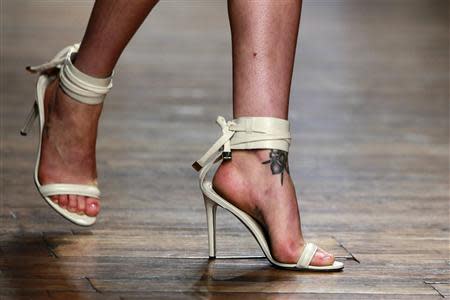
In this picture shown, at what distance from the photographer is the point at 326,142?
2.62 metres

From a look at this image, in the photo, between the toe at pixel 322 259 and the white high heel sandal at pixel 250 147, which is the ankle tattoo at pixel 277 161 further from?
the toe at pixel 322 259

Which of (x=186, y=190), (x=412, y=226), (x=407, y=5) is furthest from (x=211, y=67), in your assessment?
(x=407, y=5)

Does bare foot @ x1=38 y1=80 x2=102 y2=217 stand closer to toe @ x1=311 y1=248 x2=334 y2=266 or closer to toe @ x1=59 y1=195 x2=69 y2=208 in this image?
toe @ x1=59 y1=195 x2=69 y2=208

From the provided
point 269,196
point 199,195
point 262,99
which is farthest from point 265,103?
point 199,195

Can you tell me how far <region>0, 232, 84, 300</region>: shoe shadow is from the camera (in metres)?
1.35

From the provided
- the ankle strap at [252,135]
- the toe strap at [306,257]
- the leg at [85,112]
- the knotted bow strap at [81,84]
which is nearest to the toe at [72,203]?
the leg at [85,112]

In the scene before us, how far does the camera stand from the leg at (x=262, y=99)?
153cm

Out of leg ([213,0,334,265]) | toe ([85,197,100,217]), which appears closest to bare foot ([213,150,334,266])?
leg ([213,0,334,265])

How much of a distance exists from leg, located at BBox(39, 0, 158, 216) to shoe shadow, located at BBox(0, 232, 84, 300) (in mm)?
97

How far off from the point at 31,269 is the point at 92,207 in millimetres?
255

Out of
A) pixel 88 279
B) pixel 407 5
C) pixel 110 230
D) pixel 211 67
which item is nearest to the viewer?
pixel 88 279

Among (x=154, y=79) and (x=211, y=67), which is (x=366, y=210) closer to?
(x=154, y=79)

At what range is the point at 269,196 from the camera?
1.53m

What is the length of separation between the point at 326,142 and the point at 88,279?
1.28 metres
